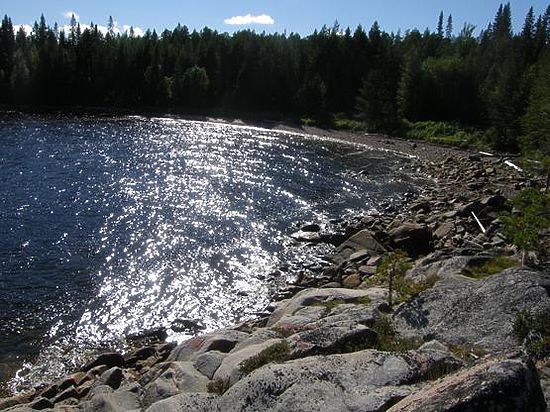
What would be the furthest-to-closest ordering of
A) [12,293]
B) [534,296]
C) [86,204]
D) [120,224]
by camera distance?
[86,204]
[120,224]
[12,293]
[534,296]

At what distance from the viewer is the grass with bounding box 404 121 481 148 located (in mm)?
88131

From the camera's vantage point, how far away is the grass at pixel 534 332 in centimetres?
1181

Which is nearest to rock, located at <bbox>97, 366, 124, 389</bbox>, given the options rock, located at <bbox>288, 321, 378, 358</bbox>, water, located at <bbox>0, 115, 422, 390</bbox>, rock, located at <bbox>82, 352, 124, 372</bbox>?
rock, located at <bbox>82, 352, 124, 372</bbox>

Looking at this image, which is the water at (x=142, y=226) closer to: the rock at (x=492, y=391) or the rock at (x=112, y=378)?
the rock at (x=112, y=378)

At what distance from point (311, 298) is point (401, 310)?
6717 mm

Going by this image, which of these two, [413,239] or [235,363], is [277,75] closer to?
[413,239]

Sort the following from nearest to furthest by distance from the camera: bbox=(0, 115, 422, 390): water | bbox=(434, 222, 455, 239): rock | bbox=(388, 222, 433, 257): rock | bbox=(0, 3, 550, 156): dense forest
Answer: bbox=(0, 115, 422, 390): water < bbox=(388, 222, 433, 257): rock < bbox=(434, 222, 455, 239): rock < bbox=(0, 3, 550, 156): dense forest

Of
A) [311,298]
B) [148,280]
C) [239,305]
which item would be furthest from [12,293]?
[311,298]

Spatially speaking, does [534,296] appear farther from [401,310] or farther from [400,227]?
[400,227]

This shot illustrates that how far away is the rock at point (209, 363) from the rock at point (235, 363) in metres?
0.43

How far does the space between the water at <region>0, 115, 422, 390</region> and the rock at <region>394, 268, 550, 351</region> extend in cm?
1310

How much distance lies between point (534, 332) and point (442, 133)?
87.0 metres

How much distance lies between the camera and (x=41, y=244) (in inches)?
1388

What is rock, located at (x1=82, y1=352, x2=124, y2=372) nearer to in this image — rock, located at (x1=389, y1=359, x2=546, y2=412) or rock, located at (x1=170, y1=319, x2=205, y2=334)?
rock, located at (x1=170, y1=319, x2=205, y2=334)
